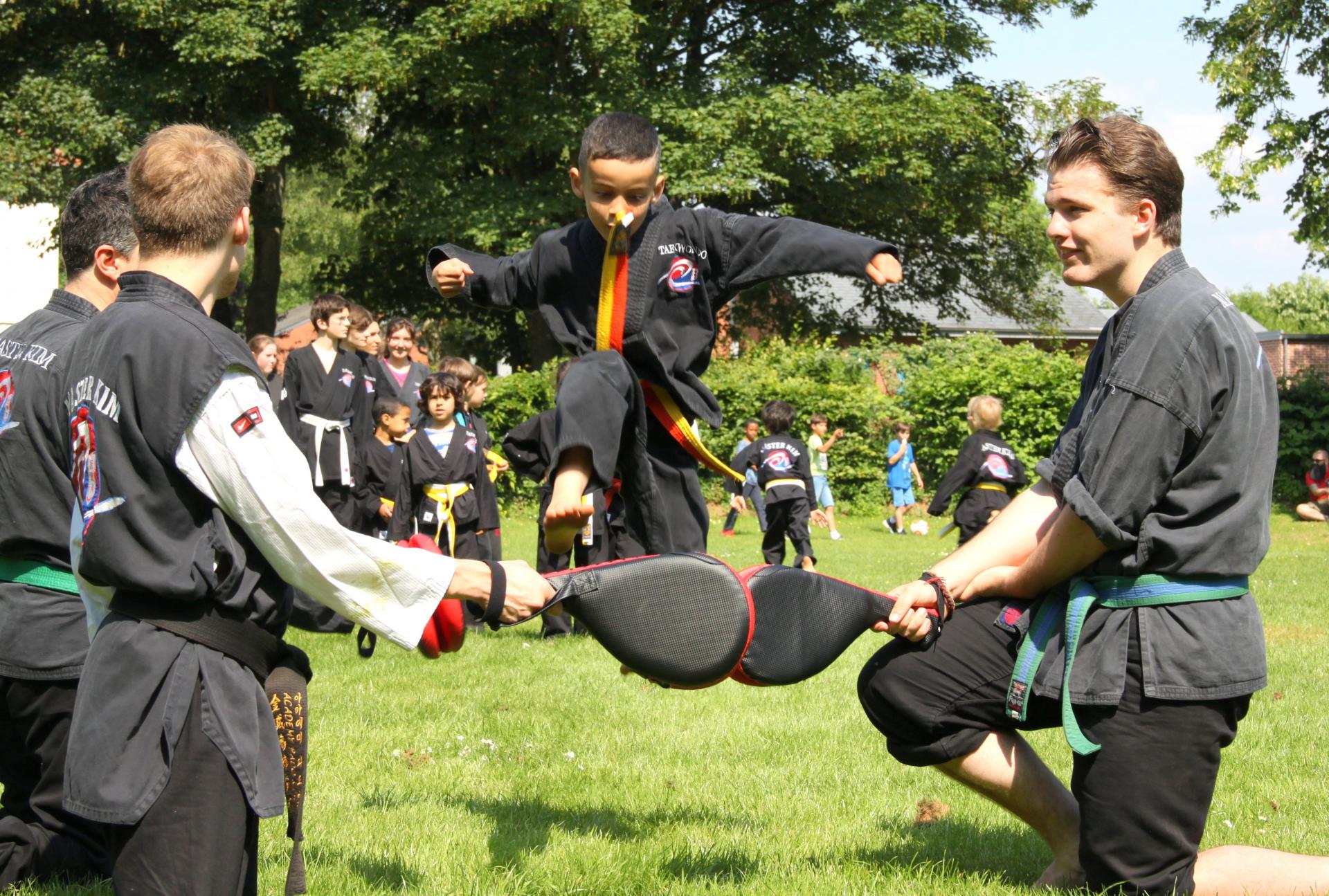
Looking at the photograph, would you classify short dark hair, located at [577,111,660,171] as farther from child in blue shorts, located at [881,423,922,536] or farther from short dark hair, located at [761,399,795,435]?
child in blue shorts, located at [881,423,922,536]

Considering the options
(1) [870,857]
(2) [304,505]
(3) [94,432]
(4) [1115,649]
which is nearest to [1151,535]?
(4) [1115,649]

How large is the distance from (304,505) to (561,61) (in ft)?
79.6

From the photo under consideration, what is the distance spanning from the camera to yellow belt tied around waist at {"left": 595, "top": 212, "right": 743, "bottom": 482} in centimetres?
463

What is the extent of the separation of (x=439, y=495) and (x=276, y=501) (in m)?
7.21

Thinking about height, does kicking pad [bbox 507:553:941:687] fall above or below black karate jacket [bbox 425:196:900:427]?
below

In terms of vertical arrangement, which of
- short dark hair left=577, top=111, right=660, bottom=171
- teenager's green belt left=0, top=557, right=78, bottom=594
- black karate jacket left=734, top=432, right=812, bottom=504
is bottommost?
black karate jacket left=734, top=432, right=812, bottom=504

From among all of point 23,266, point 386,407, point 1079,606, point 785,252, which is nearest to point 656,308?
point 785,252

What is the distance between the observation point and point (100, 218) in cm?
415

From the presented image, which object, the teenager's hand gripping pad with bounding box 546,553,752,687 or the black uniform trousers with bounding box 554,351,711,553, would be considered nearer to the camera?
the teenager's hand gripping pad with bounding box 546,553,752,687

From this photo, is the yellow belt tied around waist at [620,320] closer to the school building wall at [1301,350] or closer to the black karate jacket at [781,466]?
the black karate jacket at [781,466]

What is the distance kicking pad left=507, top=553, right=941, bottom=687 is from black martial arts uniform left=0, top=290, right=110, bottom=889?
5.38 feet

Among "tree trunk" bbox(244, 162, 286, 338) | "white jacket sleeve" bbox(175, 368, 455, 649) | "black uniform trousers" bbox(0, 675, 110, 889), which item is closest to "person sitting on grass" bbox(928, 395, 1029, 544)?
"black uniform trousers" bbox(0, 675, 110, 889)

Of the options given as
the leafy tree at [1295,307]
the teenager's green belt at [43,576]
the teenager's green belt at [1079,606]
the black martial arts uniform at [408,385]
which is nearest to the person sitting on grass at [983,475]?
the black martial arts uniform at [408,385]

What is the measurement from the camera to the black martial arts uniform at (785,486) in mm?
14375
